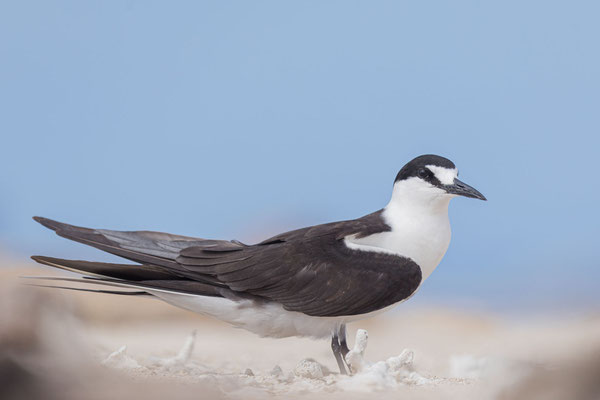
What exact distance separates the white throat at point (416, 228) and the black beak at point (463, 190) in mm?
66

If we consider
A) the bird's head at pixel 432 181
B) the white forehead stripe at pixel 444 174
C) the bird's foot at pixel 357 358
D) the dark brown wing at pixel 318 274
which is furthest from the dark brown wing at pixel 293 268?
the white forehead stripe at pixel 444 174

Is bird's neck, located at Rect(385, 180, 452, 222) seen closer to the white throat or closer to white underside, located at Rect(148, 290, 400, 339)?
the white throat

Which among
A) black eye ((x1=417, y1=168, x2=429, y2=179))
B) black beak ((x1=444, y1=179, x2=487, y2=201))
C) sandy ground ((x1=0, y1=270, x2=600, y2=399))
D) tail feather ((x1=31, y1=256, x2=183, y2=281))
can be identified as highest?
black eye ((x1=417, y1=168, x2=429, y2=179))

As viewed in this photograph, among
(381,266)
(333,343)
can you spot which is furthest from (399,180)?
(333,343)

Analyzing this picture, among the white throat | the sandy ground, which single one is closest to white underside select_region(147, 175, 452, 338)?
the white throat

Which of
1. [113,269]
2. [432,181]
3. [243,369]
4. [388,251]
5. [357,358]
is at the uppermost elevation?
[432,181]

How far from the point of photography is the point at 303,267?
504cm

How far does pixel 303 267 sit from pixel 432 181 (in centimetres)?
95

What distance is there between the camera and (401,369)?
5.06m

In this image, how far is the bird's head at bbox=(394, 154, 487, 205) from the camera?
200 inches

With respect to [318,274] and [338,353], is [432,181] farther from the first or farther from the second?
[338,353]

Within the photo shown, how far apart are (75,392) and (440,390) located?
196 centimetres

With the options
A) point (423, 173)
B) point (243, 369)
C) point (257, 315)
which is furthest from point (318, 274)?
point (243, 369)

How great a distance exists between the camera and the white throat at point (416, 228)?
5.15 meters
